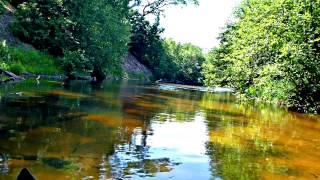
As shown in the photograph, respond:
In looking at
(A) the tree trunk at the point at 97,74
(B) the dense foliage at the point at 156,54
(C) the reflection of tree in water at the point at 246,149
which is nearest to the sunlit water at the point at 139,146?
(C) the reflection of tree in water at the point at 246,149

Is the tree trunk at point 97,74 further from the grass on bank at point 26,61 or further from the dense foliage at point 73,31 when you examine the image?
the grass on bank at point 26,61

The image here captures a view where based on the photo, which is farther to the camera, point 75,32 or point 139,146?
Result: point 75,32

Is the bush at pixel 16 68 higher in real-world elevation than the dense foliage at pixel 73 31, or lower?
lower

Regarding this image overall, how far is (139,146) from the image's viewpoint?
10.6 meters

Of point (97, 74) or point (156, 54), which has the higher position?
point (156, 54)

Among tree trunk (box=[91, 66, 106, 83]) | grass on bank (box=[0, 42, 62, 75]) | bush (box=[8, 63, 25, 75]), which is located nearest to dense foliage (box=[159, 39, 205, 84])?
tree trunk (box=[91, 66, 106, 83])

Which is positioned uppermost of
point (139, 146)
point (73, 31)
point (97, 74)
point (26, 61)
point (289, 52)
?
point (73, 31)

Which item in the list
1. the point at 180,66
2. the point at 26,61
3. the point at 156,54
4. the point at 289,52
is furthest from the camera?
the point at 180,66

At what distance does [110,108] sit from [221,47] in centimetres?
4301

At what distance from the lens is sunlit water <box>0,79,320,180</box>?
8.13 meters

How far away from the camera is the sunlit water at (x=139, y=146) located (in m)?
8.13

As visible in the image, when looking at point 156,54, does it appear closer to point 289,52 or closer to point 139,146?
point 289,52

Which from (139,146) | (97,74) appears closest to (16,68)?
(97,74)

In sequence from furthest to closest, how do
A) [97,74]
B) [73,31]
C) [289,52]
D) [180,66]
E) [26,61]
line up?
1. [180,66]
2. [97,74]
3. [73,31]
4. [26,61]
5. [289,52]
